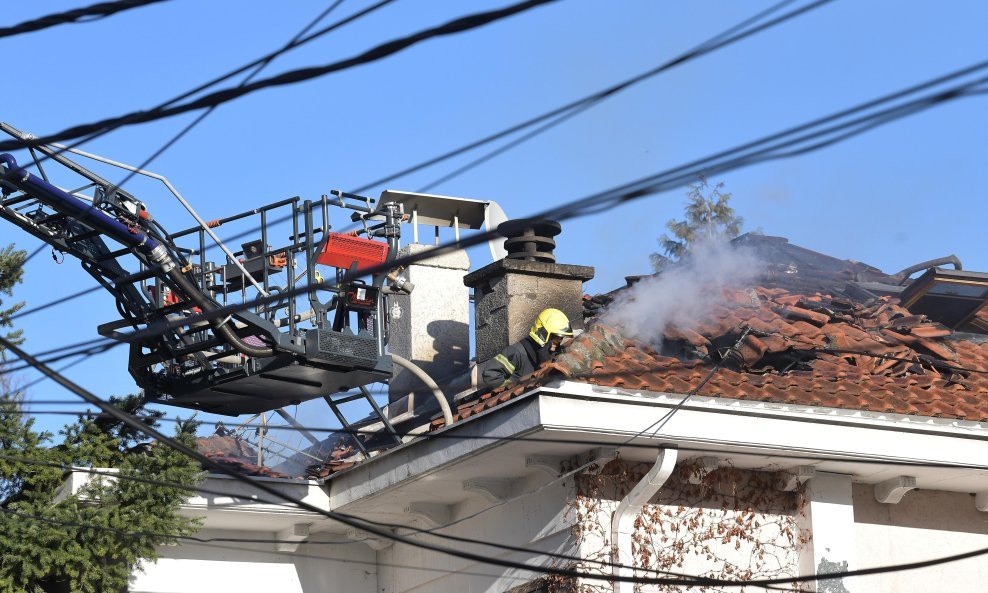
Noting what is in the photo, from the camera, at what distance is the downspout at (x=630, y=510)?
482 inches

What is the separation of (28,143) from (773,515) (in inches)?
310

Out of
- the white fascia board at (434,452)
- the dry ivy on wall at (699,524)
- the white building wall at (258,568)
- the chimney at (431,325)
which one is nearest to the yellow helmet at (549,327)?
the white fascia board at (434,452)

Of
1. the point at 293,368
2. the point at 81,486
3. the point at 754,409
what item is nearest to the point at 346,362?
the point at 293,368

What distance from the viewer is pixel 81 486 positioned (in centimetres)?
1295

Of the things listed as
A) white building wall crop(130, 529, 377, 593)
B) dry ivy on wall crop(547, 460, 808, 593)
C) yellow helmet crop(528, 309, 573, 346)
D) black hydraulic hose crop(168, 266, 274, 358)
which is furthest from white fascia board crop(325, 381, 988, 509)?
white building wall crop(130, 529, 377, 593)

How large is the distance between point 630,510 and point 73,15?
682 centimetres

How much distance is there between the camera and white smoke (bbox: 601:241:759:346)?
561 inches

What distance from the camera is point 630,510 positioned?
40.9ft

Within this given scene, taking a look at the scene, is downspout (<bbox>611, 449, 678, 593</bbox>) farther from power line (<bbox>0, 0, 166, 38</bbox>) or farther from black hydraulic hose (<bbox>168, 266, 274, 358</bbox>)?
power line (<bbox>0, 0, 166, 38</bbox>)

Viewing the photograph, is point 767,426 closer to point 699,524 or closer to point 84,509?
point 699,524

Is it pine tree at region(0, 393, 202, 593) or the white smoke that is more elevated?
the white smoke

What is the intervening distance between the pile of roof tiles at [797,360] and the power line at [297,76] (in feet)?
17.3

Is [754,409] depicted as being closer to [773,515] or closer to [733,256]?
[773,515]

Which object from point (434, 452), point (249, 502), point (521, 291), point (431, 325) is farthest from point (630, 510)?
point (431, 325)
